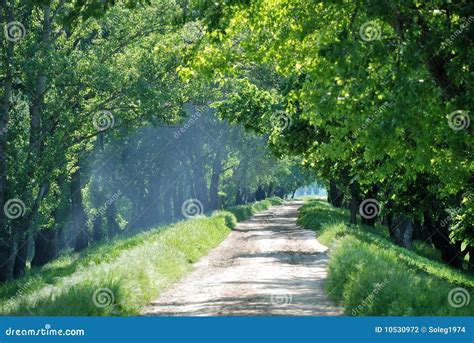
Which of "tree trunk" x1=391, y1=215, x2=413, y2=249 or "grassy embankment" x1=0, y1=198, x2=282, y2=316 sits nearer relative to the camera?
"grassy embankment" x1=0, y1=198, x2=282, y2=316

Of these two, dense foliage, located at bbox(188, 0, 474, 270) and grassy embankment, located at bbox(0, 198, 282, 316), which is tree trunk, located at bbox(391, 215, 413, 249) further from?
dense foliage, located at bbox(188, 0, 474, 270)

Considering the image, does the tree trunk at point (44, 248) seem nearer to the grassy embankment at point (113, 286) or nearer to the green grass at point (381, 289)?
the grassy embankment at point (113, 286)

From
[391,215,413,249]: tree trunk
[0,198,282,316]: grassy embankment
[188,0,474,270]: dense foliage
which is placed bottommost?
[391,215,413,249]: tree trunk

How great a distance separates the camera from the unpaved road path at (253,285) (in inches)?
576

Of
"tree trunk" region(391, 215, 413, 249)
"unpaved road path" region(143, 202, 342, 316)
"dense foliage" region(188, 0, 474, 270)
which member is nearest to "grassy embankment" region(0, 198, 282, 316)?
"unpaved road path" region(143, 202, 342, 316)

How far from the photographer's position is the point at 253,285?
18.8 meters

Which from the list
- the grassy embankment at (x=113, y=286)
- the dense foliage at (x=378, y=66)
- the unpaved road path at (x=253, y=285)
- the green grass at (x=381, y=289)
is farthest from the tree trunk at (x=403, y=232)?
the green grass at (x=381, y=289)

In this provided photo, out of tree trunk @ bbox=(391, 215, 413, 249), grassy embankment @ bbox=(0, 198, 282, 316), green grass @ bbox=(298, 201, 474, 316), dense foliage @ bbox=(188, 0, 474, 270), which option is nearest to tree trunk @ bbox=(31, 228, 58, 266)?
grassy embankment @ bbox=(0, 198, 282, 316)

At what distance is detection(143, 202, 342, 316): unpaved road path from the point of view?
48.0ft

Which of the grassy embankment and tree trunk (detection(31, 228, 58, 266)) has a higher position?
the grassy embankment

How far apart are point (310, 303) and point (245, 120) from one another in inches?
448

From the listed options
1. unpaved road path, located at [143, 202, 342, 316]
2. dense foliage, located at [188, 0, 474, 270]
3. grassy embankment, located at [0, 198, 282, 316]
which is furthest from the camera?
unpaved road path, located at [143, 202, 342, 316]

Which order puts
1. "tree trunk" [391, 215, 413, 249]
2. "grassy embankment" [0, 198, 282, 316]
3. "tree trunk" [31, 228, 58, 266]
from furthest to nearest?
"tree trunk" [31, 228, 58, 266], "tree trunk" [391, 215, 413, 249], "grassy embankment" [0, 198, 282, 316]

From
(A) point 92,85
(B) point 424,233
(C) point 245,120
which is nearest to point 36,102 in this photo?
(A) point 92,85
